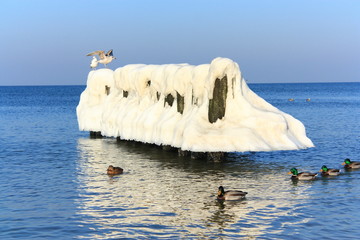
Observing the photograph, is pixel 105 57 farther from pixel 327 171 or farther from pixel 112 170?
pixel 327 171

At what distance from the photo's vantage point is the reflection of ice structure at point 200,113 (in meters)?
37.5

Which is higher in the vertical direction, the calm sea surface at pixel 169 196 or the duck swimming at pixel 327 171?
the duck swimming at pixel 327 171

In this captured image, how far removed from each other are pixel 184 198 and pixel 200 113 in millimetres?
12353

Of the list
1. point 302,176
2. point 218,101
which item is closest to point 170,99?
point 218,101

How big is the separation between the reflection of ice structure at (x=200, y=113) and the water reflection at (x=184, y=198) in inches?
75.7

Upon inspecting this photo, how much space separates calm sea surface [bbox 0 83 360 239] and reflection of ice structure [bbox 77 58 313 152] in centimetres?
178

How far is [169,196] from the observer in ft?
96.8

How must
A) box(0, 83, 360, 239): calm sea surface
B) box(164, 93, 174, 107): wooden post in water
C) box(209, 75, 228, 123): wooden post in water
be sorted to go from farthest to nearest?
box(164, 93, 174, 107): wooden post in water < box(209, 75, 228, 123): wooden post in water < box(0, 83, 360, 239): calm sea surface

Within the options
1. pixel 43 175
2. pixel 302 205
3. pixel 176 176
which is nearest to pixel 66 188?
pixel 43 175

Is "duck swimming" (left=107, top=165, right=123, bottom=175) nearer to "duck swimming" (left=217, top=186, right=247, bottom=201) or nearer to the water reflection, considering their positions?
the water reflection

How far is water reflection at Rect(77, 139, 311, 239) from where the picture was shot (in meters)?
23.4

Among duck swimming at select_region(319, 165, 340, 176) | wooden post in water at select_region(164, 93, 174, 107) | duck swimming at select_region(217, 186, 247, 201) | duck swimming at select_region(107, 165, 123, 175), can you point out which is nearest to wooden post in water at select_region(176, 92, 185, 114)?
wooden post in water at select_region(164, 93, 174, 107)

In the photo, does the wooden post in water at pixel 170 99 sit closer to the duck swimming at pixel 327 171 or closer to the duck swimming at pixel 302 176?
the duck swimming at pixel 302 176

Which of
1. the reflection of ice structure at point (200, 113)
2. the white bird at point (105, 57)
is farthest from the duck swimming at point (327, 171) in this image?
the white bird at point (105, 57)
